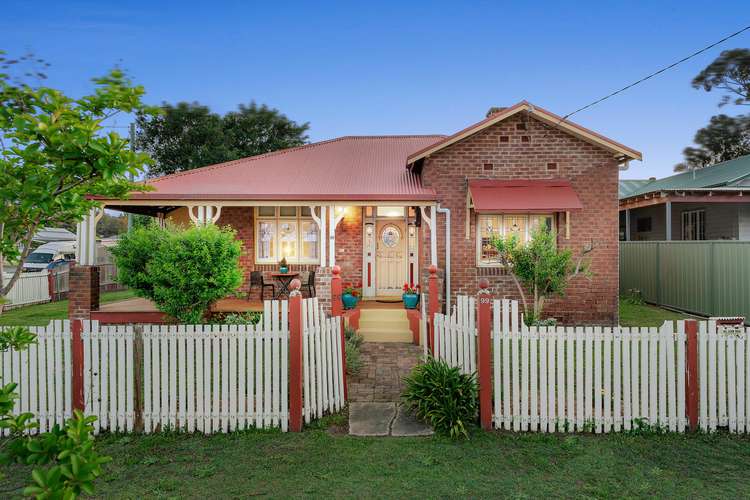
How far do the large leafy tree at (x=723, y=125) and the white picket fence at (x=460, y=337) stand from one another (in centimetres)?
3939

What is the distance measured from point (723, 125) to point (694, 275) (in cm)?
3438

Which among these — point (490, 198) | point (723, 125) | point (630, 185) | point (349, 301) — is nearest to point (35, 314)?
point (349, 301)

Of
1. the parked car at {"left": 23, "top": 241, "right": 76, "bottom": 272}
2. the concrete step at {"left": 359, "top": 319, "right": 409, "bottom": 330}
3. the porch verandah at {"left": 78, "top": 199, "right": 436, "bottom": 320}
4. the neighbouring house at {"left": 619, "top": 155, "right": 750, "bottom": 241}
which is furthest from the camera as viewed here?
the parked car at {"left": 23, "top": 241, "right": 76, "bottom": 272}

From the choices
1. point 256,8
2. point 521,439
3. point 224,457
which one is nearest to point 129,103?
point 224,457

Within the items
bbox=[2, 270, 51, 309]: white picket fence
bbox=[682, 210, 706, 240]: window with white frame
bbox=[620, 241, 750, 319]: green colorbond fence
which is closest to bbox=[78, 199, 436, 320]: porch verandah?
bbox=[2, 270, 51, 309]: white picket fence

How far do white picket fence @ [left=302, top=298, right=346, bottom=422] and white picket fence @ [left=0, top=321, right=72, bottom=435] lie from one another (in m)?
Answer: 2.69

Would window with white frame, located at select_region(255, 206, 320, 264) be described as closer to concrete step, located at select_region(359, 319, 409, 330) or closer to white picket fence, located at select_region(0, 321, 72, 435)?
concrete step, located at select_region(359, 319, 409, 330)

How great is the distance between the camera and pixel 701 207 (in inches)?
687

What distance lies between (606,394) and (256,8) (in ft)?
55.2

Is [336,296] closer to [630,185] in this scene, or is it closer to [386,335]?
[386,335]

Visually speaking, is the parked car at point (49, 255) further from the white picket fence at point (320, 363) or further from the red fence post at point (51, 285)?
the white picket fence at point (320, 363)

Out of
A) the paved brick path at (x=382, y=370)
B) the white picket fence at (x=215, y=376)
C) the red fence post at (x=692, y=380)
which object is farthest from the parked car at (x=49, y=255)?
the red fence post at (x=692, y=380)

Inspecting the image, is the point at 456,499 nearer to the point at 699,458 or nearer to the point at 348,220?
the point at 699,458

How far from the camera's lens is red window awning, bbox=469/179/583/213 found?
10.2 metres
